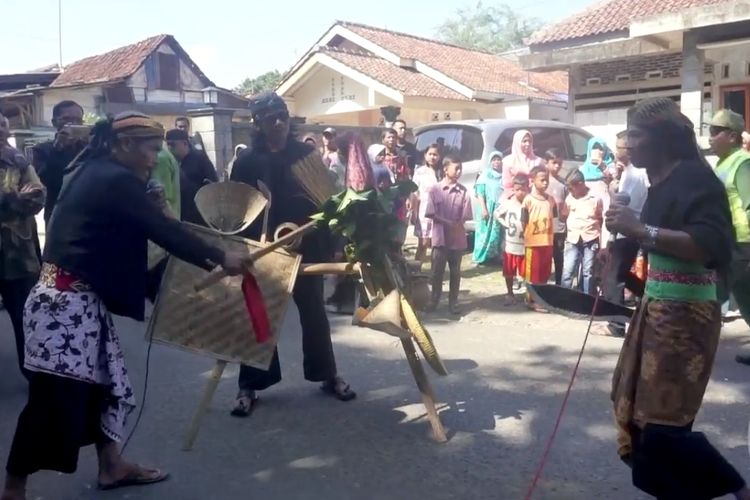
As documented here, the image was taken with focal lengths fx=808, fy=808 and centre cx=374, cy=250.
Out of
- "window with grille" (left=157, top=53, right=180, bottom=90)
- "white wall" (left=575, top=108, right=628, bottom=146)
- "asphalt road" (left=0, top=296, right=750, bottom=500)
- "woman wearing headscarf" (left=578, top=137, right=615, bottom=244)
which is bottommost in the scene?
"asphalt road" (left=0, top=296, right=750, bottom=500)

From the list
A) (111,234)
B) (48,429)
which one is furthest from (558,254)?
(48,429)

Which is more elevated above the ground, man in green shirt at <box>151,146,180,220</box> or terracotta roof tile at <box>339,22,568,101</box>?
terracotta roof tile at <box>339,22,568,101</box>

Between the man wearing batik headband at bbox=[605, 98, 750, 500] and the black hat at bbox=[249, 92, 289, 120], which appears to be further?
the black hat at bbox=[249, 92, 289, 120]

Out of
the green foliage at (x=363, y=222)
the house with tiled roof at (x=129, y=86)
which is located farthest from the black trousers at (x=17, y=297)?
the house with tiled roof at (x=129, y=86)

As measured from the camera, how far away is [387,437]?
4445mm

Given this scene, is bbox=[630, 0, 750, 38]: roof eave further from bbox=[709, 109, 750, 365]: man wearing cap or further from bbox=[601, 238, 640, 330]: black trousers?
bbox=[601, 238, 640, 330]: black trousers

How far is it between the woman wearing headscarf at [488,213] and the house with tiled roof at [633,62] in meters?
3.06

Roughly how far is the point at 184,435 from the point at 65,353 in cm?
121

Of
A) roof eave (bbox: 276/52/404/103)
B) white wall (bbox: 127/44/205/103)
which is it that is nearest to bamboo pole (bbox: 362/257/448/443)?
roof eave (bbox: 276/52/404/103)

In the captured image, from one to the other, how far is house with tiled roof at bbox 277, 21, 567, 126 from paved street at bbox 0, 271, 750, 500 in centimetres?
1563

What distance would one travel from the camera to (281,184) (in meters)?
4.93

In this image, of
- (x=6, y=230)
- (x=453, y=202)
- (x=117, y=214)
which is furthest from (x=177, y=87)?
(x=117, y=214)

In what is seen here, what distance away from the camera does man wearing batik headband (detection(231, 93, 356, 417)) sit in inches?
191

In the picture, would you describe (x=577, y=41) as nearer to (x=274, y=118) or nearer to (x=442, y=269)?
(x=442, y=269)
